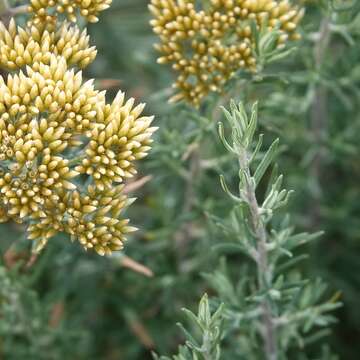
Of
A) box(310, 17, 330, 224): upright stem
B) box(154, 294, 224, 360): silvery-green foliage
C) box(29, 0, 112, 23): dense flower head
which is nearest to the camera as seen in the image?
box(154, 294, 224, 360): silvery-green foliage

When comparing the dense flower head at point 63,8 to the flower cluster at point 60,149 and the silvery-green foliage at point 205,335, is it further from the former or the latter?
the silvery-green foliage at point 205,335

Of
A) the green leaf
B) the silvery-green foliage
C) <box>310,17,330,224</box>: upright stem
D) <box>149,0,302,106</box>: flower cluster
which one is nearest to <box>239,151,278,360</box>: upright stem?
the green leaf

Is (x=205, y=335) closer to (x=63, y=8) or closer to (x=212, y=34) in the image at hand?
(x=212, y=34)

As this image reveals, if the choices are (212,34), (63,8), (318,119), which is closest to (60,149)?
(63,8)

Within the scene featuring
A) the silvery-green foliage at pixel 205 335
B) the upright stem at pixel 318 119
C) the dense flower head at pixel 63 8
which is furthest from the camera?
the upright stem at pixel 318 119

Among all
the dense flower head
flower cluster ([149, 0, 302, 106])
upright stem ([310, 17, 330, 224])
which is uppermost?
the dense flower head

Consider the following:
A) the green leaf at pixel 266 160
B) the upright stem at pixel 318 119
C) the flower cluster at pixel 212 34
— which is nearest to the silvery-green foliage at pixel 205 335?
the green leaf at pixel 266 160

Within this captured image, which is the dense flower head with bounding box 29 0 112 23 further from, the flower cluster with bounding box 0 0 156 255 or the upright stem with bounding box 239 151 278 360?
the upright stem with bounding box 239 151 278 360
